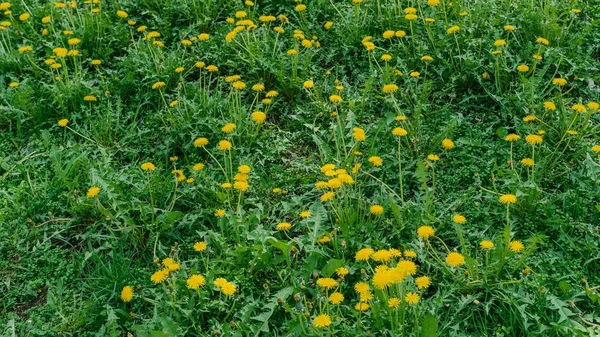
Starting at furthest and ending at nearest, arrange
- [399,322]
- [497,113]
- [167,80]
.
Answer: [167,80], [497,113], [399,322]

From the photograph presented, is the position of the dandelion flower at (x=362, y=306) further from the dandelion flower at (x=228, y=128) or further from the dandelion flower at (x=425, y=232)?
the dandelion flower at (x=228, y=128)

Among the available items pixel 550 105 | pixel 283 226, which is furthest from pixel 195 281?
pixel 550 105

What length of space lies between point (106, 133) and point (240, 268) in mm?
1528

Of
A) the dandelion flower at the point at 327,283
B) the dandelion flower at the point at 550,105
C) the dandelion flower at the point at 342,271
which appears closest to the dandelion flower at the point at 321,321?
the dandelion flower at the point at 327,283

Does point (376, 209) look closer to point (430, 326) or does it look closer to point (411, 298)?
point (411, 298)

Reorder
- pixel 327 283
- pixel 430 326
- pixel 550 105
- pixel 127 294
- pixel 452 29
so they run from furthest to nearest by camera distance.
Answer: pixel 452 29 → pixel 550 105 → pixel 127 294 → pixel 327 283 → pixel 430 326

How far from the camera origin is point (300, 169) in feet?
11.8

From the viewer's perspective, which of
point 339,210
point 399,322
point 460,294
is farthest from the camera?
point 339,210

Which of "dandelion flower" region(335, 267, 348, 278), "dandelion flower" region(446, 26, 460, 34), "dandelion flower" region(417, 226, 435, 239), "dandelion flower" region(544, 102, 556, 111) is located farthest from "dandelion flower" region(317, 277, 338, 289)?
"dandelion flower" region(446, 26, 460, 34)

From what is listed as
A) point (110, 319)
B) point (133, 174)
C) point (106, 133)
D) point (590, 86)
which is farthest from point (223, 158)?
point (590, 86)

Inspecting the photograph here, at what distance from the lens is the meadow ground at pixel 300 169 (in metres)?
2.73

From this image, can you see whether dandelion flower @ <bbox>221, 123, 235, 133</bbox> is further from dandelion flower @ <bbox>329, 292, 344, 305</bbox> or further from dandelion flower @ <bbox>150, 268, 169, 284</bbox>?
dandelion flower @ <bbox>329, 292, 344, 305</bbox>

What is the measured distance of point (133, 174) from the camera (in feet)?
11.7

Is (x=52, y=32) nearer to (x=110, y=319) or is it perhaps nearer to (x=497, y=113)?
(x=110, y=319)
